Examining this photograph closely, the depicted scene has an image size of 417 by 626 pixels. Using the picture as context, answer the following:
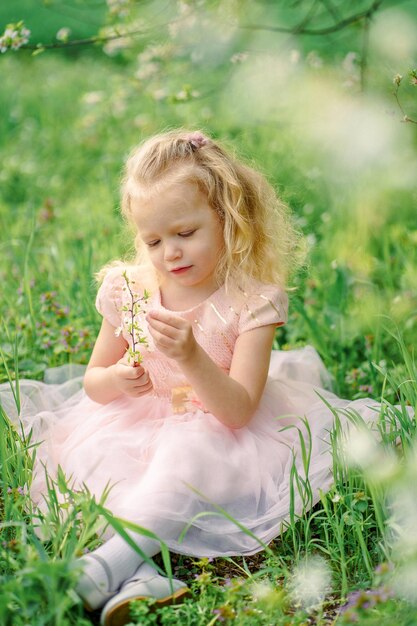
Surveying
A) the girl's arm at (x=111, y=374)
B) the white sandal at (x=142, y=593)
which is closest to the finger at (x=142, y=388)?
the girl's arm at (x=111, y=374)

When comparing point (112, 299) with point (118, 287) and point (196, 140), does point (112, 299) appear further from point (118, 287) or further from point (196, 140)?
point (196, 140)

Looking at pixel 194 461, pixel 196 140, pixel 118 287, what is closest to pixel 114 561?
pixel 194 461

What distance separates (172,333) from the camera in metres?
1.90

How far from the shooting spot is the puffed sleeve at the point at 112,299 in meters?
2.34

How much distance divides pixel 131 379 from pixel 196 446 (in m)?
0.22

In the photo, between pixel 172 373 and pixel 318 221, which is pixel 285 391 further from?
pixel 318 221

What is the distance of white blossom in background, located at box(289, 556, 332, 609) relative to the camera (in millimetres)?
1771

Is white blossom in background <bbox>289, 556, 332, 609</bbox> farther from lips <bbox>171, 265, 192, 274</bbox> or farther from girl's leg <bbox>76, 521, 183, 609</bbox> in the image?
lips <bbox>171, 265, 192, 274</bbox>

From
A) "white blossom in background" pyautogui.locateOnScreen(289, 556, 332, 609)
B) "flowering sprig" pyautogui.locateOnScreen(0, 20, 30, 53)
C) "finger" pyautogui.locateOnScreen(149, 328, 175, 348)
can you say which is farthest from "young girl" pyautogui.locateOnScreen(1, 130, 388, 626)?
"flowering sprig" pyautogui.locateOnScreen(0, 20, 30, 53)

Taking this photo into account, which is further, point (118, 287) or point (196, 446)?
point (118, 287)

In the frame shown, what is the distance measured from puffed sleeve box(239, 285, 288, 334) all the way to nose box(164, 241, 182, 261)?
235mm

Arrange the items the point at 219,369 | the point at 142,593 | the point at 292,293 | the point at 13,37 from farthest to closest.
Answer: the point at 292,293 → the point at 13,37 → the point at 219,369 → the point at 142,593

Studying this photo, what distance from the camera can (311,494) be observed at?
1910mm

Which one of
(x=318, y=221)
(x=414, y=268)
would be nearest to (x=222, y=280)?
(x=414, y=268)
